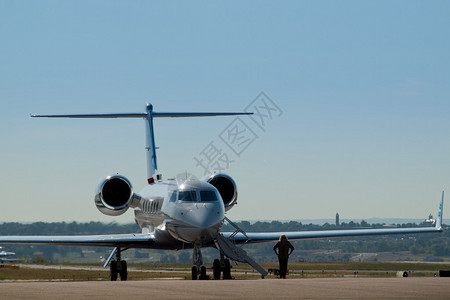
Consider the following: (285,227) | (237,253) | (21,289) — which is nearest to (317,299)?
(21,289)

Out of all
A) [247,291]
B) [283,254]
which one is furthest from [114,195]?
[247,291]

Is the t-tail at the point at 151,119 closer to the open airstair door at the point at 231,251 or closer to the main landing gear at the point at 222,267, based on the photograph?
the open airstair door at the point at 231,251

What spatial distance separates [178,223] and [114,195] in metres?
5.43

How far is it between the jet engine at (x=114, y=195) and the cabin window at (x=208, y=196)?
220 inches

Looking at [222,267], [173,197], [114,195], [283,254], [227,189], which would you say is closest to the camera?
[283,254]

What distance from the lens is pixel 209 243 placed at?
29.2 m

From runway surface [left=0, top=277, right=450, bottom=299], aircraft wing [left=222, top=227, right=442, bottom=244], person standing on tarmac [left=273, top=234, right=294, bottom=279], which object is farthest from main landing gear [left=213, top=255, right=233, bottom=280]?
runway surface [left=0, top=277, right=450, bottom=299]

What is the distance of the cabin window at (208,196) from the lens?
1142 inches

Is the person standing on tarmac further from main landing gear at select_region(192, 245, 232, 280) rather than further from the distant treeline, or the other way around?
the distant treeline

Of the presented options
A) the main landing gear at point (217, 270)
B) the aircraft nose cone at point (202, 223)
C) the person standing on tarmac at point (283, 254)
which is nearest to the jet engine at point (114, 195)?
the aircraft nose cone at point (202, 223)

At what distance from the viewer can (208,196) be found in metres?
29.1

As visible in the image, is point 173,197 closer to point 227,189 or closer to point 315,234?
point 227,189

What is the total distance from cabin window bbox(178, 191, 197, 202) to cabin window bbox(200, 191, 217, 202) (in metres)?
0.26

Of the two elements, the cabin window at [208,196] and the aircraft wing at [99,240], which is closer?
the cabin window at [208,196]
